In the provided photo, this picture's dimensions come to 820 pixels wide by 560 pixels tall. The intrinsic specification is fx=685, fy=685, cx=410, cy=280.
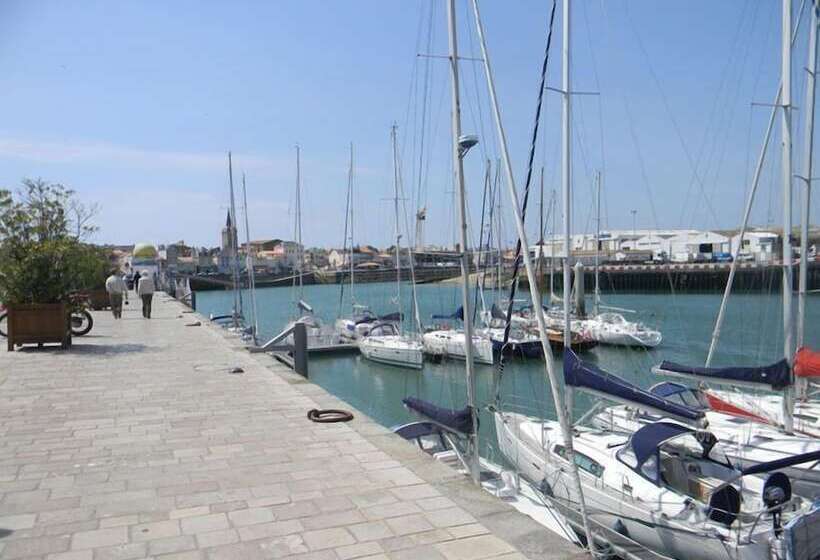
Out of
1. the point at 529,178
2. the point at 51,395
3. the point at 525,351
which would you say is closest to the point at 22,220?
the point at 51,395

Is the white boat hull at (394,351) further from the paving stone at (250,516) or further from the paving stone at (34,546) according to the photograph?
the paving stone at (34,546)

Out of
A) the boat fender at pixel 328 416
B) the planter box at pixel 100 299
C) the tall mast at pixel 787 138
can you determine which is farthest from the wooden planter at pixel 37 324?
the tall mast at pixel 787 138

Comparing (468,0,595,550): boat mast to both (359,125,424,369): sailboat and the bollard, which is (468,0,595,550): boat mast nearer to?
the bollard

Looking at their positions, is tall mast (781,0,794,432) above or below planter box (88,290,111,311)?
above

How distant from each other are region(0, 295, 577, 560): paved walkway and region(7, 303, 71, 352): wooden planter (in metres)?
4.26

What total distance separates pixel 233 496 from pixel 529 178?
867cm

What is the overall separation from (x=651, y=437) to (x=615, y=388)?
97 cm

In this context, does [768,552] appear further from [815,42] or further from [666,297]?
[666,297]

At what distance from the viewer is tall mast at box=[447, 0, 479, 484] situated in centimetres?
769

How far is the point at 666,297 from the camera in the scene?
69125 millimetres

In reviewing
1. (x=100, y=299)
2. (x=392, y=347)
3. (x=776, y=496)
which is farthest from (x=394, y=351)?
(x=776, y=496)

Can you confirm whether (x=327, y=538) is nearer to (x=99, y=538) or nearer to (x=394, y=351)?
(x=99, y=538)

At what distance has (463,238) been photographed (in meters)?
8.34

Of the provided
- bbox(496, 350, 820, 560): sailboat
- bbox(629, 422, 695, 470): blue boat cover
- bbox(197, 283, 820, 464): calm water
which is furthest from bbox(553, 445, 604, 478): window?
bbox(197, 283, 820, 464): calm water
